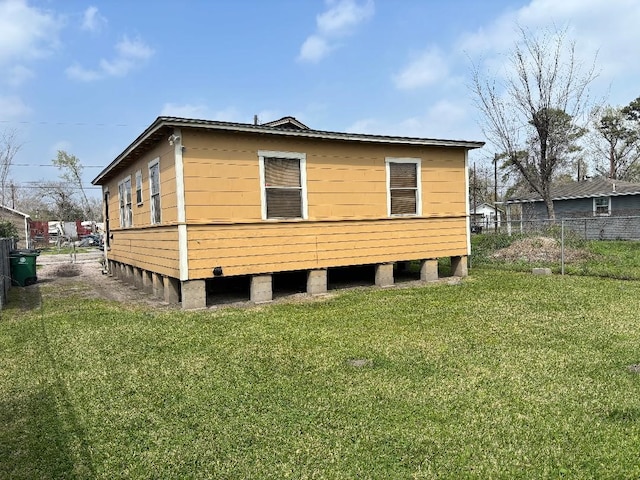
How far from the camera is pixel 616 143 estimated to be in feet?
123

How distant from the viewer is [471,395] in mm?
3531

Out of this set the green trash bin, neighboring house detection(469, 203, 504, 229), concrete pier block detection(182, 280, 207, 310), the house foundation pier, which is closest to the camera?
concrete pier block detection(182, 280, 207, 310)

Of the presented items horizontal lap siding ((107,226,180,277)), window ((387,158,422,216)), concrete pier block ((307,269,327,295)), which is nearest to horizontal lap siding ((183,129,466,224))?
window ((387,158,422,216))

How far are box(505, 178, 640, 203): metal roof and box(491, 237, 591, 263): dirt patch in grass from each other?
12.4 m

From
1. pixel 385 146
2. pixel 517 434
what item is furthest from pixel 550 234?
pixel 517 434

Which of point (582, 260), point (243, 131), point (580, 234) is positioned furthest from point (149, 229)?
point (580, 234)

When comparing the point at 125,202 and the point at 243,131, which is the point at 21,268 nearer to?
the point at 125,202

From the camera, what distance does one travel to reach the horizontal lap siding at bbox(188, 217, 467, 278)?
24.9 ft

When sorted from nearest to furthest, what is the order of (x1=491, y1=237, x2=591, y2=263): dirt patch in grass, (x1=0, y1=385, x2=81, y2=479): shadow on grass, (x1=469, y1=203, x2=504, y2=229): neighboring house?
1. (x1=0, y1=385, x2=81, y2=479): shadow on grass
2. (x1=491, y1=237, x2=591, y2=263): dirt patch in grass
3. (x1=469, y1=203, x2=504, y2=229): neighboring house

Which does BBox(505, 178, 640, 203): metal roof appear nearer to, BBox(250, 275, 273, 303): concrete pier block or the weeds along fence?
the weeds along fence

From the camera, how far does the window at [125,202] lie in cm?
1135

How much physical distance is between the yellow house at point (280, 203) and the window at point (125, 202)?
21 cm

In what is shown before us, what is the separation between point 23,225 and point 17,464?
125ft

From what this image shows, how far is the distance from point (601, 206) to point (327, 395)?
26400 millimetres
